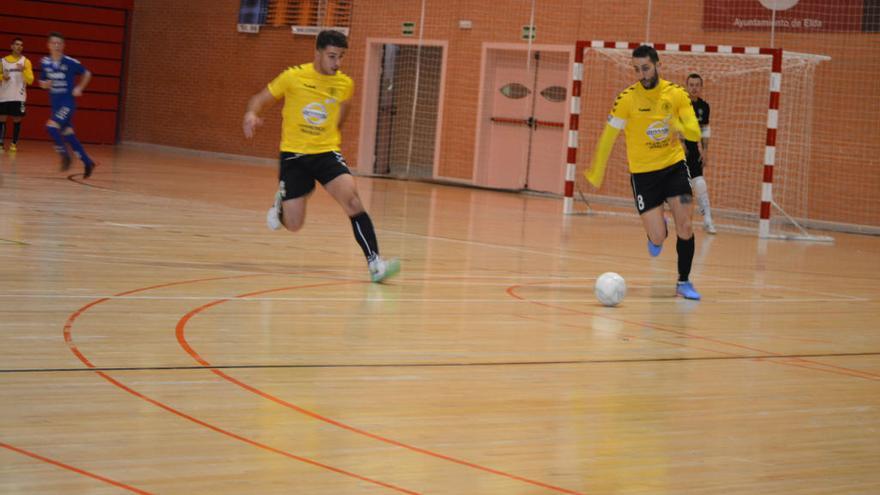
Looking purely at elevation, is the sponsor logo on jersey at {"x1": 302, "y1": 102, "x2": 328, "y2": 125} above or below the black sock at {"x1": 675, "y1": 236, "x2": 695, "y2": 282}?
above

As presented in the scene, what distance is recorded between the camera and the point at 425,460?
3.98 metres

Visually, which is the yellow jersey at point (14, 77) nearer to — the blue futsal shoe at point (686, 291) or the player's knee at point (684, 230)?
the player's knee at point (684, 230)

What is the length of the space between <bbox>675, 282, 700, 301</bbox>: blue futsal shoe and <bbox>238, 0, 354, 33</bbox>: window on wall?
16.1m

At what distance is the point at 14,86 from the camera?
22.1 m

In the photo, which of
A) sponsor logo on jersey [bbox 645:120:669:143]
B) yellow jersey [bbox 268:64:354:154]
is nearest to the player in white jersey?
yellow jersey [bbox 268:64:354:154]

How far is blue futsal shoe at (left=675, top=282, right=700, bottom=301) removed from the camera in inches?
344

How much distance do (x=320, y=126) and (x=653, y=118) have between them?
246 centimetres

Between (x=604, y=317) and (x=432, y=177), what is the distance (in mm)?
15505

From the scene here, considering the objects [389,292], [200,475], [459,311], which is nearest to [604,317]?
[459,311]

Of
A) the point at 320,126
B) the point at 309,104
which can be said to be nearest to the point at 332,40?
the point at 309,104

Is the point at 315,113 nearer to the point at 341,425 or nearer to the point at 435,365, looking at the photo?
the point at 435,365

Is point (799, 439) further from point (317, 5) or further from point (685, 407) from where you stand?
point (317, 5)

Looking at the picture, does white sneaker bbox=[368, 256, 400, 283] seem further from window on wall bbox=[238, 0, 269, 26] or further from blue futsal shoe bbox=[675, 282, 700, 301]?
window on wall bbox=[238, 0, 269, 26]

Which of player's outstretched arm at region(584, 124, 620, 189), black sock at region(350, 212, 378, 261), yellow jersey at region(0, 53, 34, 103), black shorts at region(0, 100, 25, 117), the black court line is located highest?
yellow jersey at region(0, 53, 34, 103)
